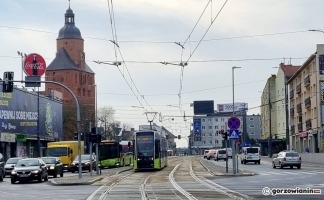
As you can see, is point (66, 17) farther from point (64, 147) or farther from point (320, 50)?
point (64, 147)

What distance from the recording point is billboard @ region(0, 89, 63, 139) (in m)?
72.2

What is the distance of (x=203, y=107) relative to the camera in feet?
324

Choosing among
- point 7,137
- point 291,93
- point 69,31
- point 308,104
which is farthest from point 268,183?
point 69,31

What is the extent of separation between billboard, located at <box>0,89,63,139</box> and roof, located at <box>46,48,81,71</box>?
215ft

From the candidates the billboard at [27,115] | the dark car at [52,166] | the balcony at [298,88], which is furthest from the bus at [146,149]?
the balcony at [298,88]

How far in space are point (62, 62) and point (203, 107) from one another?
71.7 metres

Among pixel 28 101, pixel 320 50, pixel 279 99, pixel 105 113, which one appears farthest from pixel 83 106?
pixel 320 50

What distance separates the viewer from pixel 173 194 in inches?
984

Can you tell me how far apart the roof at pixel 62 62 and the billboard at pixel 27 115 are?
215ft

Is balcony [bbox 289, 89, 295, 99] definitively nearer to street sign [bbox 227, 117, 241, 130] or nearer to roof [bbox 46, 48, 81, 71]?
street sign [bbox 227, 117, 241, 130]

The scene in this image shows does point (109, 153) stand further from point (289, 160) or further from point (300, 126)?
point (300, 126)

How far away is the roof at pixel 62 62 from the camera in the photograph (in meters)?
162

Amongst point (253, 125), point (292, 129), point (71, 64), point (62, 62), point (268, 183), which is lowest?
point (268, 183)

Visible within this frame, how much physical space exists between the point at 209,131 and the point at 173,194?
170 meters
